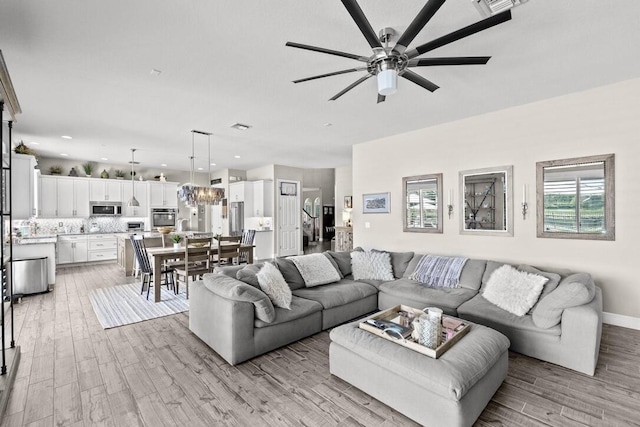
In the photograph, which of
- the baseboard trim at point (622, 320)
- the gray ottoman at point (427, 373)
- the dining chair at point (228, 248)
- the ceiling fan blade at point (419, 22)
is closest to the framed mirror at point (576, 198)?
the baseboard trim at point (622, 320)

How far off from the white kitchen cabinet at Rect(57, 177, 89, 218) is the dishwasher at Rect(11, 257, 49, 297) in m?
3.39

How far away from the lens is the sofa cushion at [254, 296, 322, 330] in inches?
115

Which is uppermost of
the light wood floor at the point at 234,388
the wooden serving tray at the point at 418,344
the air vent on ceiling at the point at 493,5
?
the air vent on ceiling at the point at 493,5

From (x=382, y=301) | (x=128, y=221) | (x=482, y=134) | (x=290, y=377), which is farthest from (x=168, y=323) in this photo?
(x=128, y=221)

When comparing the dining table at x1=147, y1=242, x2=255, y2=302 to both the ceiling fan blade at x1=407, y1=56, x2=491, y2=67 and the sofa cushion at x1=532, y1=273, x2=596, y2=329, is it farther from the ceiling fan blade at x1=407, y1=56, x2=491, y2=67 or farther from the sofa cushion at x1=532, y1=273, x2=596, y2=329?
the sofa cushion at x1=532, y1=273, x2=596, y2=329

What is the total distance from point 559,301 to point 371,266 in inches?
86.7

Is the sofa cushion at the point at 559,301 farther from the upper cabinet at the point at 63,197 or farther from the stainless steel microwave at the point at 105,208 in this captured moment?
the upper cabinet at the point at 63,197

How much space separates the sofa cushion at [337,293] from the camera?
3.48m

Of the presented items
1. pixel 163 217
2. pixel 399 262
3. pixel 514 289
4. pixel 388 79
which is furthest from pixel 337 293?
pixel 163 217

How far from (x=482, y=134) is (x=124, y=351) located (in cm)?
527

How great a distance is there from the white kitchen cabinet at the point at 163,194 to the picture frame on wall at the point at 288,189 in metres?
3.47

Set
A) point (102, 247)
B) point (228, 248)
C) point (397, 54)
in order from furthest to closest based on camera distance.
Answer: point (102, 247), point (228, 248), point (397, 54)

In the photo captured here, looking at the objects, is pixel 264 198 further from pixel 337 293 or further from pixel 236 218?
pixel 337 293

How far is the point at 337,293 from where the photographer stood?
142 inches
